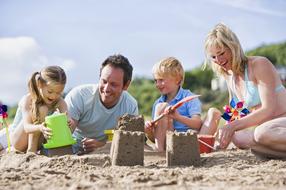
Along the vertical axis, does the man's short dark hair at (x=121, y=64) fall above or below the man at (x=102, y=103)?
above

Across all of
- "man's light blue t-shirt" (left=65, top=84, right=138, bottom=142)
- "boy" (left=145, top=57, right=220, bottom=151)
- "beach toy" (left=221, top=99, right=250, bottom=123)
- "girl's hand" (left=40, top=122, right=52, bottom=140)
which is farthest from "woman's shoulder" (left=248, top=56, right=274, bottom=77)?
"girl's hand" (left=40, top=122, right=52, bottom=140)

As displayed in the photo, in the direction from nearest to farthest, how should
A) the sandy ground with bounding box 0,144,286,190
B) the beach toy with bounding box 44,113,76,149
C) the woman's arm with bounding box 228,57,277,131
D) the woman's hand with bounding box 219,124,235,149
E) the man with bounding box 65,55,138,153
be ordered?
the sandy ground with bounding box 0,144,286,190 < the woman's hand with bounding box 219,124,235,149 < the woman's arm with bounding box 228,57,277,131 < the beach toy with bounding box 44,113,76,149 < the man with bounding box 65,55,138,153

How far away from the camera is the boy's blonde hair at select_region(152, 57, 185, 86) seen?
4848mm

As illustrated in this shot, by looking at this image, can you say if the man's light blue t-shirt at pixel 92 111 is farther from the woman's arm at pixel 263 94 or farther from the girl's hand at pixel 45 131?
the woman's arm at pixel 263 94

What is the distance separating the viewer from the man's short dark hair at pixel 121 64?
474 centimetres

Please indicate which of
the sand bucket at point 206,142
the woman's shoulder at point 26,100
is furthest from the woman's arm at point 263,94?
the woman's shoulder at point 26,100

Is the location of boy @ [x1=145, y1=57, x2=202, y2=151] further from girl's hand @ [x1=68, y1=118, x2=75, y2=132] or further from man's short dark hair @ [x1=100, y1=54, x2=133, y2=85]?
girl's hand @ [x1=68, y1=118, x2=75, y2=132]

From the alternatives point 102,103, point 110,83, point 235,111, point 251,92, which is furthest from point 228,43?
point 102,103

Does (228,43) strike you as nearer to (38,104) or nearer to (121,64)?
(121,64)

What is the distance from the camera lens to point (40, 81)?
4.55 metres

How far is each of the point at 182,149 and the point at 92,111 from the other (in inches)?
60.1

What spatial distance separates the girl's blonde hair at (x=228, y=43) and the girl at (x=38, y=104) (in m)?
1.49

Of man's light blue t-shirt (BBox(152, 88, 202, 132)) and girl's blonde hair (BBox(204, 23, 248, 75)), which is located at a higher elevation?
girl's blonde hair (BBox(204, 23, 248, 75))

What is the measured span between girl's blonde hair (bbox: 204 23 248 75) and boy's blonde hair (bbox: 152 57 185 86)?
626mm
